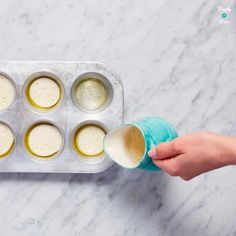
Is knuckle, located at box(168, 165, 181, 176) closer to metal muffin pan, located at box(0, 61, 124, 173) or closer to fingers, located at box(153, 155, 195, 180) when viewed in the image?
fingers, located at box(153, 155, 195, 180)

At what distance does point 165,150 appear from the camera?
30.3 inches

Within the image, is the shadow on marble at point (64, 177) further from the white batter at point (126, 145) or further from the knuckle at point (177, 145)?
the knuckle at point (177, 145)

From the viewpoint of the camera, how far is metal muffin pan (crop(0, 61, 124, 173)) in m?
0.93

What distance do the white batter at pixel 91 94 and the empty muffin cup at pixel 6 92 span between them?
136 mm

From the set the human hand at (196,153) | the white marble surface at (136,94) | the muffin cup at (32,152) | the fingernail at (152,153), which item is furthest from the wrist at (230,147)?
the muffin cup at (32,152)

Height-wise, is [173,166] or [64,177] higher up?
[173,166]

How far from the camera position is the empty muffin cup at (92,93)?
3.16ft

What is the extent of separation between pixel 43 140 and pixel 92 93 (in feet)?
0.48

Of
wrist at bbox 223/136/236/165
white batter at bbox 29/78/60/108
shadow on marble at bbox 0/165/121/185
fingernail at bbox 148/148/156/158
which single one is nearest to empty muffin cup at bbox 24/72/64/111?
white batter at bbox 29/78/60/108

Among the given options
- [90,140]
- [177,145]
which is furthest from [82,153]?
[177,145]

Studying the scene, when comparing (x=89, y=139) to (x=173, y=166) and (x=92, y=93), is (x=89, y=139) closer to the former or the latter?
(x=92, y=93)

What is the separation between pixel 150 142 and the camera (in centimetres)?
83

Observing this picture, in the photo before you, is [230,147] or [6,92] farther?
[6,92]

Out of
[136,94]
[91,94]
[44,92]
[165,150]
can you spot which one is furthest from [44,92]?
[165,150]
